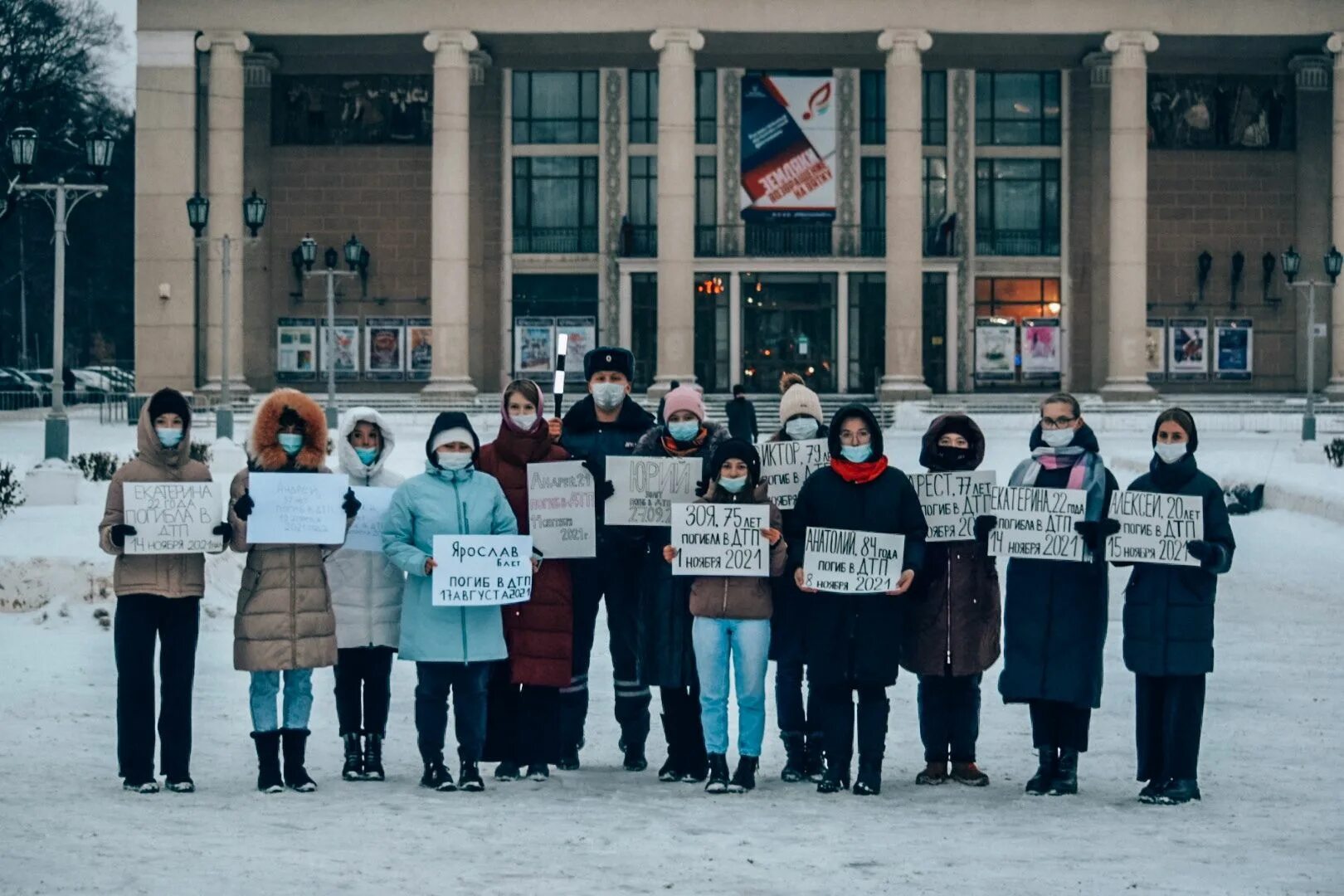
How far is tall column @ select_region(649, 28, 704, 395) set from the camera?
175 ft

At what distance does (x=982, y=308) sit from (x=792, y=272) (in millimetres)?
5470

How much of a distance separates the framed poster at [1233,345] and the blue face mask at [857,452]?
4981cm

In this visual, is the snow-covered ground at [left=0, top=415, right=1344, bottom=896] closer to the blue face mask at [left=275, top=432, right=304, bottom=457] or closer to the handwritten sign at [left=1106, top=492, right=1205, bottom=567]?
Answer: the handwritten sign at [left=1106, top=492, right=1205, bottom=567]

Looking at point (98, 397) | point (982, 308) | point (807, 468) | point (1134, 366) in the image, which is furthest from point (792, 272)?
point (807, 468)

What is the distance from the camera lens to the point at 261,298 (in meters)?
57.2

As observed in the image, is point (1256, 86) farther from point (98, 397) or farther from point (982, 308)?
point (98, 397)

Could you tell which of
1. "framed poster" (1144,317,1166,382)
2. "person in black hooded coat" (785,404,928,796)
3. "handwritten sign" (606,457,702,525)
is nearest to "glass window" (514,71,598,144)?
"framed poster" (1144,317,1166,382)

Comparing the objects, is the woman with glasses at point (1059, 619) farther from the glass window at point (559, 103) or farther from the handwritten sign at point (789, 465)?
the glass window at point (559, 103)

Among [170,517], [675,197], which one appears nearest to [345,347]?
[675,197]

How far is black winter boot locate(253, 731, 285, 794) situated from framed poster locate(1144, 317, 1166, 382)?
50.2m

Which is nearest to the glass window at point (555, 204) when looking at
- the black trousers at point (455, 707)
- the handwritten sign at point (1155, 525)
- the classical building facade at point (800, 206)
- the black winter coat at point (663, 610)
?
the classical building facade at point (800, 206)

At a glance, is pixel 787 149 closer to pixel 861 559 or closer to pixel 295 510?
pixel 861 559

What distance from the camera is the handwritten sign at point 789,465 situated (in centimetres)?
1147

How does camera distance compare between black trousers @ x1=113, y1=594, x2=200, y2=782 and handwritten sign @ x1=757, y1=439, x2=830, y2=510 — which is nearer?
A: black trousers @ x1=113, y1=594, x2=200, y2=782
